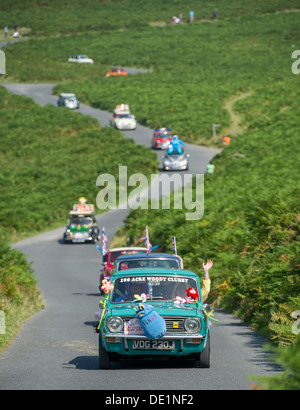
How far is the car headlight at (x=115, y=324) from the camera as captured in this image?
40.3 feet

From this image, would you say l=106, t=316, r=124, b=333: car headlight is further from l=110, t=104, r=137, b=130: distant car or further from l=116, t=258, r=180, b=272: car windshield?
l=110, t=104, r=137, b=130: distant car

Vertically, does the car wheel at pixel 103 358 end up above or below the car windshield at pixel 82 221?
above

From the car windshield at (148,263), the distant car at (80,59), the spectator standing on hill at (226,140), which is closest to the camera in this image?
the car windshield at (148,263)

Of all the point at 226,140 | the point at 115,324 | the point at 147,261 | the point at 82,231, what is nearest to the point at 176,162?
the point at 226,140

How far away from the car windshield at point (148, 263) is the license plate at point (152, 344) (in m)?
4.89

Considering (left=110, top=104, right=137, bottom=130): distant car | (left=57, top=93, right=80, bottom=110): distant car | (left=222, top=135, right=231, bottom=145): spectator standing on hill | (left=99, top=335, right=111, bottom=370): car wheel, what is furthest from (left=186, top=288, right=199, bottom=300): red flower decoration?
(left=57, top=93, right=80, bottom=110): distant car

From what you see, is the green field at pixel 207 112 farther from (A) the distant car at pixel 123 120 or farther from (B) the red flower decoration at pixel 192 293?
(A) the distant car at pixel 123 120

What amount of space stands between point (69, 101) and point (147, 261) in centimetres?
7301

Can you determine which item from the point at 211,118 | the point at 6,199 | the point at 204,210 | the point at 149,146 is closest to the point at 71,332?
the point at 204,210

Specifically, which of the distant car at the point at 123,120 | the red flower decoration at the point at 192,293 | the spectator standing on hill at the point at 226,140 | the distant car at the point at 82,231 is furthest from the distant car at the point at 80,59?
the red flower decoration at the point at 192,293

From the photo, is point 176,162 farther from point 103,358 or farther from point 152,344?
point 152,344

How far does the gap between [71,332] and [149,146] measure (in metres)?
52.5

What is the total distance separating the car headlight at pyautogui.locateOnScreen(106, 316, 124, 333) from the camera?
12.3m

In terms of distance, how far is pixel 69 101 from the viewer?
88.6 m
